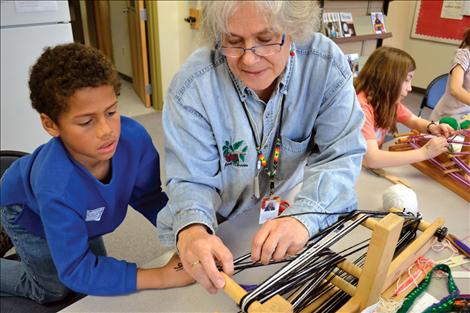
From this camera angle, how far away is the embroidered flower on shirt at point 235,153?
94 cm

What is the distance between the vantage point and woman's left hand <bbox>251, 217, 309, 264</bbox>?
2.31 ft

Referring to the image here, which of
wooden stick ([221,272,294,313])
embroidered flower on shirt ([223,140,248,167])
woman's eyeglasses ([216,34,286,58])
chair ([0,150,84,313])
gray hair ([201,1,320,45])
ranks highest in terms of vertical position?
gray hair ([201,1,320,45])

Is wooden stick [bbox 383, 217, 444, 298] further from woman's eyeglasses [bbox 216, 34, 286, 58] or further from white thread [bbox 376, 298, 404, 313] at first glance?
woman's eyeglasses [bbox 216, 34, 286, 58]

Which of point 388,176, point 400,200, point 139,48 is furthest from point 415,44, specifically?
point 400,200

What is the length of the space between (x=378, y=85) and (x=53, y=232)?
134 centimetres

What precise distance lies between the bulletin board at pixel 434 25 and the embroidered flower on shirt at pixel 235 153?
12.1ft

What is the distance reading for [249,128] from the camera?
3.08ft

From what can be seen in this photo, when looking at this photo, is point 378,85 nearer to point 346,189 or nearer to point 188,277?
point 346,189

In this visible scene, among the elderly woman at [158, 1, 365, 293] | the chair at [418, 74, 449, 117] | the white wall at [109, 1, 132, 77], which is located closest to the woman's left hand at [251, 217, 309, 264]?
the elderly woman at [158, 1, 365, 293]

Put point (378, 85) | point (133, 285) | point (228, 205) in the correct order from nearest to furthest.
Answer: point (133, 285)
point (228, 205)
point (378, 85)

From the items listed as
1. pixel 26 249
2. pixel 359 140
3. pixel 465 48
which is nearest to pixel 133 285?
pixel 26 249

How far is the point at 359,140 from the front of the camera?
934 millimetres

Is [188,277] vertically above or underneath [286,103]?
underneath

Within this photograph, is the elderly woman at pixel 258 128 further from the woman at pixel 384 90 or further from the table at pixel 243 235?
the woman at pixel 384 90
